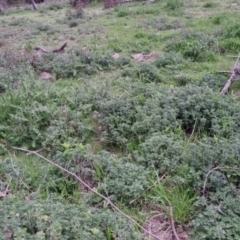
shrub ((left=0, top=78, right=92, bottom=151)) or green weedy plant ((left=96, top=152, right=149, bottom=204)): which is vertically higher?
shrub ((left=0, top=78, right=92, bottom=151))

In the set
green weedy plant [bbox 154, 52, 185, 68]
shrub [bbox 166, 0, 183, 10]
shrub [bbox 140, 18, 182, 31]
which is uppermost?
shrub [bbox 166, 0, 183, 10]

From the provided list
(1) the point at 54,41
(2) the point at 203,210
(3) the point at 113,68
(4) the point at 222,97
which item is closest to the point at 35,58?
(3) the point at 113,68

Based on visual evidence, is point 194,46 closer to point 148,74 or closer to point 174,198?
point 148,74

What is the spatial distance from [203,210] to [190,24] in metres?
4.99

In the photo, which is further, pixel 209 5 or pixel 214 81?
pixel 209 5

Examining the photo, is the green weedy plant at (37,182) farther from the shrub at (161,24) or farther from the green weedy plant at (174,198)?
the shrub at (161,24)

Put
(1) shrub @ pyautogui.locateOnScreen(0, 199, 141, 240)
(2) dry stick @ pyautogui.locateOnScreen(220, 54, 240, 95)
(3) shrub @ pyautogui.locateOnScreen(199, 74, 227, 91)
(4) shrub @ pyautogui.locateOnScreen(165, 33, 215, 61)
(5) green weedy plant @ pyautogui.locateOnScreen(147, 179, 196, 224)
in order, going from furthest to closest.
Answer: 1. (4) shrub @ pyautogui.locateOnScreen(165, 33, 215, 61)
2. (3) shrub @ pyautogui.locateOnScreen(199, 74, 227, 91)
3. (2) dry stick @ pyautogui.locateOnScreen(220, 54, 240, 95)
4. (5) green weedy plant @ pyautogui.locateOnScreen(147, 179, 196, 224)
5. (1) shrub @ pyautogui.locateOnScreen(0, 199, 141, 240)

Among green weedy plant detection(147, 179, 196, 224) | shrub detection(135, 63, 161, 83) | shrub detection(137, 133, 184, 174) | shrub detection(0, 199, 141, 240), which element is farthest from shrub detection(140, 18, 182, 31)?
shrub detection(0, 199, 141, 240)

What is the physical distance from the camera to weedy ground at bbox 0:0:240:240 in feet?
7.64

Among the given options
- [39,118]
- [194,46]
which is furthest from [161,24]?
[39,118]

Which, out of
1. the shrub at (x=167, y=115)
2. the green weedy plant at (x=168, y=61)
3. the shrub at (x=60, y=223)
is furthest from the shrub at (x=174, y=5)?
the shrub at (x=60, y=223)

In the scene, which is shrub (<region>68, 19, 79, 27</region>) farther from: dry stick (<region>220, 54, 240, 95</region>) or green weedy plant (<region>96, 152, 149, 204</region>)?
green weedy plant (<region>96, 152, 149, 204</region>)

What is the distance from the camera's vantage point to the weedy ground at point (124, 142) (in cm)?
233

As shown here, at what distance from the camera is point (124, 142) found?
10.7ft
